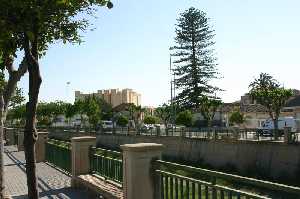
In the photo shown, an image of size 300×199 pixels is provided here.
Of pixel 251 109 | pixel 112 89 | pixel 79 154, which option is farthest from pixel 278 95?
pixel 112 89

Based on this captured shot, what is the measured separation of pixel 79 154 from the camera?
12.5m

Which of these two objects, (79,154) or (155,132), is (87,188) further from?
(155,132)

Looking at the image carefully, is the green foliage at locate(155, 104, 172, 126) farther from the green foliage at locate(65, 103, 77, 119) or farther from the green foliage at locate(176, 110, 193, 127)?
the green foliage at locate(176, 110, 193, 127)

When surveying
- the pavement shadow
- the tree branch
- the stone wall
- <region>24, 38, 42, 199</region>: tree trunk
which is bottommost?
the stone wall

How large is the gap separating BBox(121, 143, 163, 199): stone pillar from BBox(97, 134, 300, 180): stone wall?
23854 millimetres

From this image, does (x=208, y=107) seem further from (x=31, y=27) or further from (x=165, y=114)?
(x=31, y=27)

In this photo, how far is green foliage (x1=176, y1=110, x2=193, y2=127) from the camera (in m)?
69.3

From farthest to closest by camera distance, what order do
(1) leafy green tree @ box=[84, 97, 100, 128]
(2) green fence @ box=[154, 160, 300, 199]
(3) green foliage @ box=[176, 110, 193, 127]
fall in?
(1) leafy green tree @ box=[84, 97, 100, 128]
(3) green foliage @ box=[176, 110, 193, 127]
(2) green fence @ box=[154, 160, 300, 199]

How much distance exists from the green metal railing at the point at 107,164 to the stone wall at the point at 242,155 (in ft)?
67.9

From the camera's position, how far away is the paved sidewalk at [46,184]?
11.6 meters

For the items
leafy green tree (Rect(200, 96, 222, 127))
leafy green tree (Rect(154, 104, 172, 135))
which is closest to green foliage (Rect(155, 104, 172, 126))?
leafy green tree (Rect(154, 104, 172, 135))

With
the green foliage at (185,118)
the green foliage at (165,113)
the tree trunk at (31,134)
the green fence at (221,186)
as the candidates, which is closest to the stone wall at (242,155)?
the green foliage at (185,118)

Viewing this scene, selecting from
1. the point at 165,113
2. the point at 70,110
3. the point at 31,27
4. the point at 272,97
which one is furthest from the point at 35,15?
the point at 70,110

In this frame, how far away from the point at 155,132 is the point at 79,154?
122 feet
